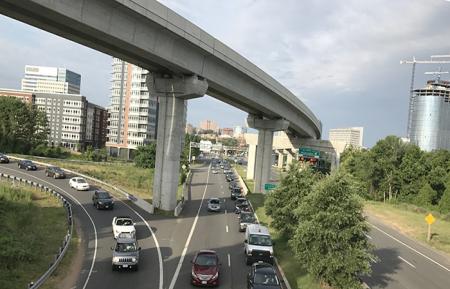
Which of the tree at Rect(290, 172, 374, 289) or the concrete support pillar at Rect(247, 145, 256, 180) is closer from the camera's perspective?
the tree at Rect(290, 172, 374, 289)

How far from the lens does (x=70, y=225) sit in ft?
111

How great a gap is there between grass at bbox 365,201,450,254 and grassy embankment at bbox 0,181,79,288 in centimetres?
3176

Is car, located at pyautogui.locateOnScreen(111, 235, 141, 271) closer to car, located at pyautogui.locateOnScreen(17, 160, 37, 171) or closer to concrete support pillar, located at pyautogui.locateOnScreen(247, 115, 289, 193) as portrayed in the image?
concrete support pillar, located at pyautogui.locateOnScreen(247, 115, 289, 193)

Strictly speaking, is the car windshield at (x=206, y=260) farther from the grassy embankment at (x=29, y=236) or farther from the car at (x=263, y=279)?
the grassy embankment at (x=29, y=236)

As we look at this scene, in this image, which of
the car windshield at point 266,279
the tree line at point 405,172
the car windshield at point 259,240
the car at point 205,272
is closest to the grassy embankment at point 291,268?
the car windshield at point 259,240

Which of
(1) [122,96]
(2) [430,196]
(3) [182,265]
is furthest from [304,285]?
(1) [122,96]

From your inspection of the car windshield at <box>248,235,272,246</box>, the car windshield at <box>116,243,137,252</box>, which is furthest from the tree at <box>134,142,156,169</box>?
the car windshield at <box>116,243,137,252</box>

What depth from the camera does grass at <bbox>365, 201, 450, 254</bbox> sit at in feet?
140

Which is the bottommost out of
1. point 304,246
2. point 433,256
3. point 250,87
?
point 433,256

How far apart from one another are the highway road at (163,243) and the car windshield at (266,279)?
267 cm

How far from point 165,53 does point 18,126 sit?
8139cm

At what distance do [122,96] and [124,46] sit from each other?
134871mm

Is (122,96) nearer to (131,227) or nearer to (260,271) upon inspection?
(131,227)

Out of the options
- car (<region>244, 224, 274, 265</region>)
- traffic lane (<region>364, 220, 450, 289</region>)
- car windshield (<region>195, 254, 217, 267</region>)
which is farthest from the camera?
car (<region>244, 224, 274, 265</region>)
